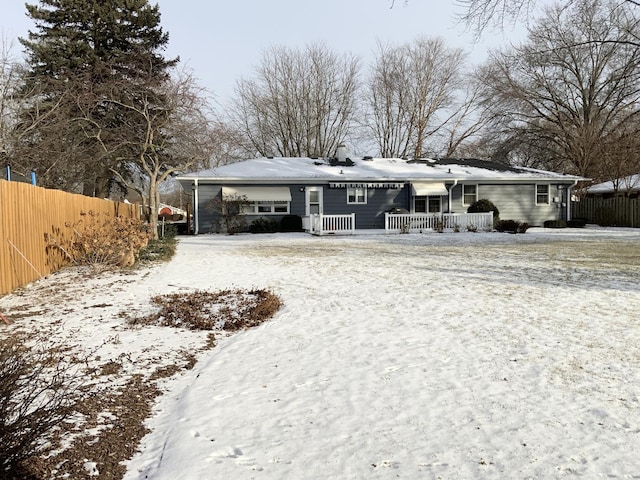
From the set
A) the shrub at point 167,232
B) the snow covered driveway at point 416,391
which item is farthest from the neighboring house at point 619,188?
the shrub at point 167,232

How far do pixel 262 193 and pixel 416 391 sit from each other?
1978 centimetres

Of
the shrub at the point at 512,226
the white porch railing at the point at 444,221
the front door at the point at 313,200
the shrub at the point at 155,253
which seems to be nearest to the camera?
the shrub at the point at 155,253

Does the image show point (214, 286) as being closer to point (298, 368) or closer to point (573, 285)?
point (298, 368)

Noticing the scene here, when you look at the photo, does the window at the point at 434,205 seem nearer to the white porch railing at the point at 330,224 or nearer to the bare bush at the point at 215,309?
the white porch railing at the point at 330,224

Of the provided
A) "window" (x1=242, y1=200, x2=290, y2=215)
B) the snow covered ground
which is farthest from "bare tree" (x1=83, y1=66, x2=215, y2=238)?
the snow covered ground

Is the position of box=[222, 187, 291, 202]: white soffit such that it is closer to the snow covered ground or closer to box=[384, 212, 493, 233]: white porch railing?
box=[384, 212, 493, 233]: white porch railing

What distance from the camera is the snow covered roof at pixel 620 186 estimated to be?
27.8 metres

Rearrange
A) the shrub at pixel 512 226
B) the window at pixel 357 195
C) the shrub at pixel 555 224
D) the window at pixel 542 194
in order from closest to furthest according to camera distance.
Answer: the shrub at pixel 512 226
the window at pixel 357 195
the shrub at pixel 555 224
the window at pixel 542 194

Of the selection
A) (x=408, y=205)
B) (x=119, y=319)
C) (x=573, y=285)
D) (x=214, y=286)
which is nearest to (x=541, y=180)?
(x=408, y=205)

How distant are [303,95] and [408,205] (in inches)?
668

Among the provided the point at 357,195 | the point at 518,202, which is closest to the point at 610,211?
the point at 518,202

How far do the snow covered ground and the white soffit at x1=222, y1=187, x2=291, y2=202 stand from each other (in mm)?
14572

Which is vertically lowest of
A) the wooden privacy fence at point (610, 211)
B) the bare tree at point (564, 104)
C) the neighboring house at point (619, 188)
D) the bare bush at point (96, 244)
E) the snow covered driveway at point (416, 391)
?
the snow covered driveway at point (416, 391)

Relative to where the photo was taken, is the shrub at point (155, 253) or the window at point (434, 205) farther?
the window at point (434, 205)
